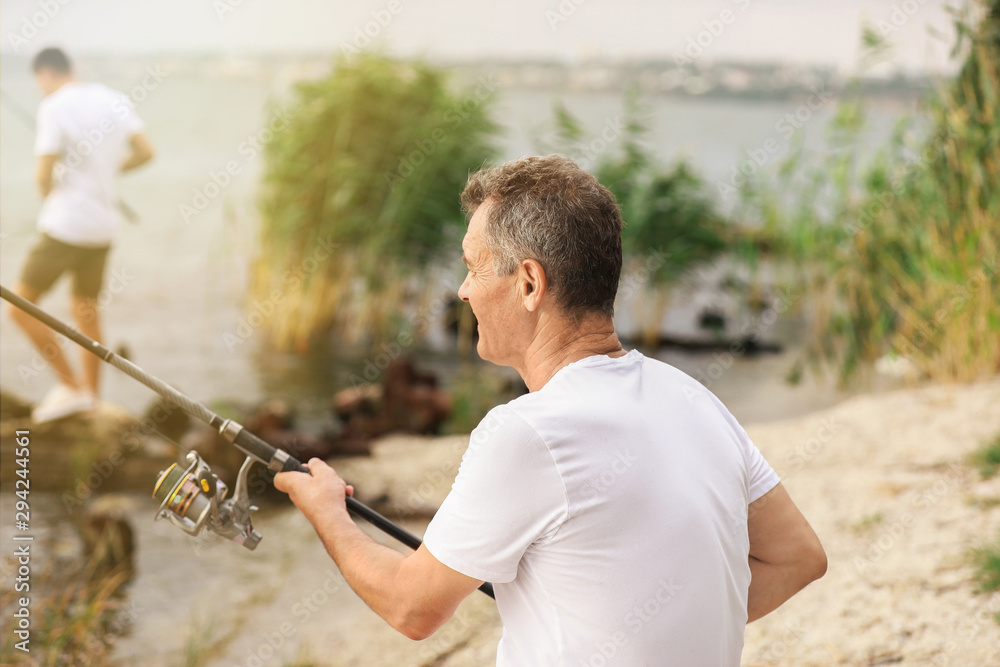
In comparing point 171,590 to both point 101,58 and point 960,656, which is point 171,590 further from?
point 101,58

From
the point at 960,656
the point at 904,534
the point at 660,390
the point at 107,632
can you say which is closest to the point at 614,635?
the point at 660,390

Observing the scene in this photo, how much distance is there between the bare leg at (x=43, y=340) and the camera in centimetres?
514

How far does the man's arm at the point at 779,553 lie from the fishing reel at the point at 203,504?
101 centimetres

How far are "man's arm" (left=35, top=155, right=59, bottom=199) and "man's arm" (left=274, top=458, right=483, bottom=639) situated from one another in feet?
13.6

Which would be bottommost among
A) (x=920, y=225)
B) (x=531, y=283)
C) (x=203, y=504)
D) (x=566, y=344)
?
(x=920, y=225)

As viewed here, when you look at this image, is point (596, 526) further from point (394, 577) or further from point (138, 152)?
point (138, 152)

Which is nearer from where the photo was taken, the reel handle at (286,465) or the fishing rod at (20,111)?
the reel handle at (286,465)

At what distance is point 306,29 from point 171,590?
→ 26.4 metres

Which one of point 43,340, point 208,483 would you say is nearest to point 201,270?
point 43,340

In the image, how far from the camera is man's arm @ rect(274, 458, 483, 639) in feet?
4.27

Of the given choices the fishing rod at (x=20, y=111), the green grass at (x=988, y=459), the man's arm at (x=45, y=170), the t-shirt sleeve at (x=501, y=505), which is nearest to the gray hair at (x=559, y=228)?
the t-shirt sleeve at (x=501, y=505)

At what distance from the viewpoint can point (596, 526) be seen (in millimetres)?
1262

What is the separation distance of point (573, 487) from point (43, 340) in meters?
4.95

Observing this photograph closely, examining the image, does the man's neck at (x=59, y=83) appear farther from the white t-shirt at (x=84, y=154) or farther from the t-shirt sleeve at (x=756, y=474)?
the t-shirt sleeve at (x=756, y=474)
